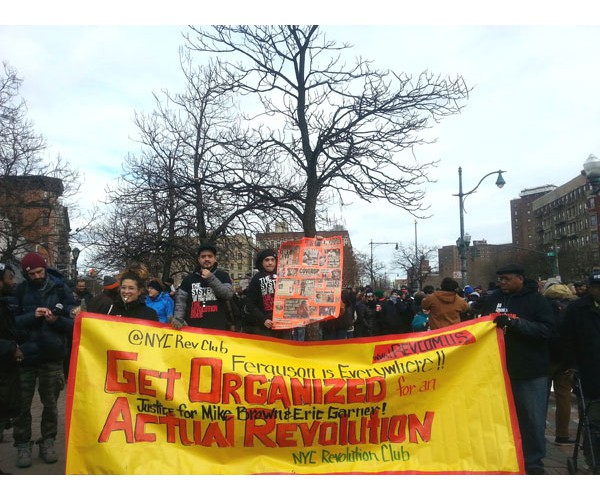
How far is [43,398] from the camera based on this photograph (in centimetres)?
485

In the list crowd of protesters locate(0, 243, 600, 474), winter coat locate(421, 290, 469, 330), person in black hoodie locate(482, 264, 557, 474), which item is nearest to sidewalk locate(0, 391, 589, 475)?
crowd of protesters locate(0, 243, 600, 474)

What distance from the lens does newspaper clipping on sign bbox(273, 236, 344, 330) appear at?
18.3 feet

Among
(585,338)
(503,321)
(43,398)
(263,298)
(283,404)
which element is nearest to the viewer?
(283,404)

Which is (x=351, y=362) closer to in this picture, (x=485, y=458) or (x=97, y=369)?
(x=485, y=458)

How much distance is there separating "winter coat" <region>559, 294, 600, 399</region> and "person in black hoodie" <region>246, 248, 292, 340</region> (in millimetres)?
2881

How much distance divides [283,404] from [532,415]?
2.15 meters

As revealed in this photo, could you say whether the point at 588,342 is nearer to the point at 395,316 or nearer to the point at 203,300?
the point at 203,300

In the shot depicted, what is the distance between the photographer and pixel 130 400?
3.99 m

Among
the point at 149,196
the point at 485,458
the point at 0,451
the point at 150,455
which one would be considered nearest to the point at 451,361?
the point at 485,458

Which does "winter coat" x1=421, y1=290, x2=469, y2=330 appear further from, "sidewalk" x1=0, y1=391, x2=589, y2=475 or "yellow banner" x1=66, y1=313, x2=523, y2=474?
"yellow banner" x1=66, y1=313, x2=523, y2=474

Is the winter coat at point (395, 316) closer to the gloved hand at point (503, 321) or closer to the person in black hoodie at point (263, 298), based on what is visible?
the person in black hoodie at point (263, 298)

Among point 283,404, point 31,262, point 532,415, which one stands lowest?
point 532,415

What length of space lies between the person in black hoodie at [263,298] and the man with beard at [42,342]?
1.92m

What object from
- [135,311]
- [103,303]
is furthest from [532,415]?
[103,303]
